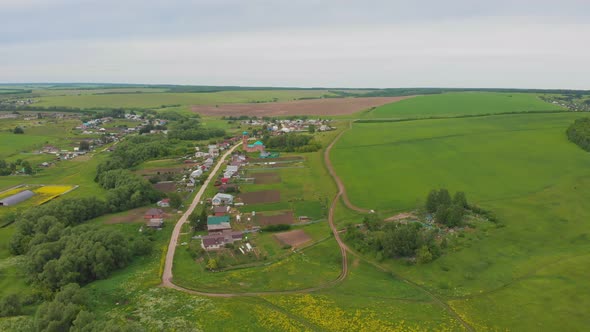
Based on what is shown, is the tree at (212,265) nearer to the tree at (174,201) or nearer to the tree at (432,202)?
the tree at (174,201)

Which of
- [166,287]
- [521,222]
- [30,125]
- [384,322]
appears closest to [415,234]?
[384,322]

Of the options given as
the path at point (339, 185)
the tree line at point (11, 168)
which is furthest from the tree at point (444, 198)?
the tree line at point (11, 168)

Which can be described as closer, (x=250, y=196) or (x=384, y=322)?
(x=384, y=322)

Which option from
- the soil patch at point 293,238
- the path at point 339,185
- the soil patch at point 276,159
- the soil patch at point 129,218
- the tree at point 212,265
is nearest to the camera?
the tree at point 212,265

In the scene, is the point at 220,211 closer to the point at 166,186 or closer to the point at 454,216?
the point at 166,186

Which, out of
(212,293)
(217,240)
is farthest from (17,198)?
(212,293)

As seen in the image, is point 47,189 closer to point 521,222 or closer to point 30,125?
point 521,222

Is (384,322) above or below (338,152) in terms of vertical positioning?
below
